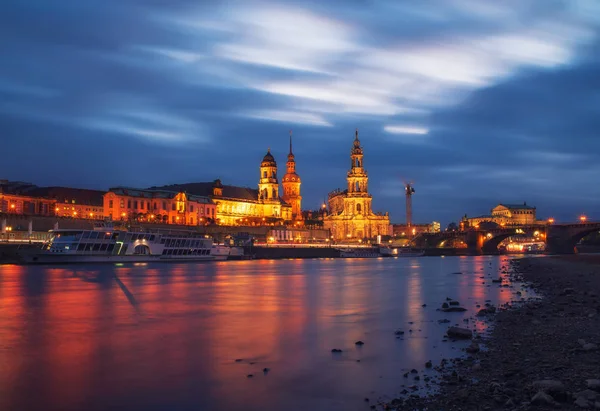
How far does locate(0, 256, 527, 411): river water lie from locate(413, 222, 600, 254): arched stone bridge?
97378 mm

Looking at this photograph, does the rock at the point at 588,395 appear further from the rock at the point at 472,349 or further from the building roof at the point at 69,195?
the building roof at the point at 69,195

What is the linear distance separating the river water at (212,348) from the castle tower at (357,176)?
150 metres

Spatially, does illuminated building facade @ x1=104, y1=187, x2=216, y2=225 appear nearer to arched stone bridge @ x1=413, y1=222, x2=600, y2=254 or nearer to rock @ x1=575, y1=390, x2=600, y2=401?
arched stone bridge @ x1=413, y1=222, x2=600, y2=254

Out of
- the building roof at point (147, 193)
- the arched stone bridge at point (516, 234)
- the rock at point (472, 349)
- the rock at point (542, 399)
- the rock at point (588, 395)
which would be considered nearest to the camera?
the rock at point (542, 399)

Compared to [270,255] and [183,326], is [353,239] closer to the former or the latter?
[270,255]

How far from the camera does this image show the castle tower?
7382 inches

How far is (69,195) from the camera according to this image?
6147 inches

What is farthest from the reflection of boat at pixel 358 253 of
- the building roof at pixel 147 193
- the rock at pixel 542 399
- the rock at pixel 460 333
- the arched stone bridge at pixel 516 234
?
the rock at pixel 542 399

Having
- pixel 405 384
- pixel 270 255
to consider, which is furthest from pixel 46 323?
pixel 270 255

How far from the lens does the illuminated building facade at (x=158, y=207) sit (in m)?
144

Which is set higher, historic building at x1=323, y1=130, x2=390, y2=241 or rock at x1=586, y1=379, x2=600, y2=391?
historic building at x1=323, y1=130, x2=390, y2=241

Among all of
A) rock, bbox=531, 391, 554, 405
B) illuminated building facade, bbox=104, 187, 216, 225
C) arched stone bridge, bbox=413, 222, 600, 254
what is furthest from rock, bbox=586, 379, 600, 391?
illuminated building facade, bbox=104, 187, 216, 225

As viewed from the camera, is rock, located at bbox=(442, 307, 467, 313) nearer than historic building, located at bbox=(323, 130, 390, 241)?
Yes

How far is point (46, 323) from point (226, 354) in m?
10.4
